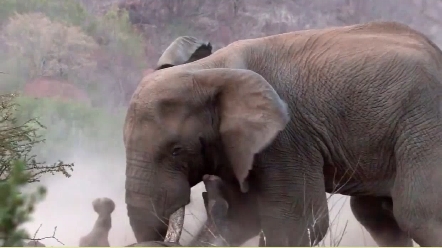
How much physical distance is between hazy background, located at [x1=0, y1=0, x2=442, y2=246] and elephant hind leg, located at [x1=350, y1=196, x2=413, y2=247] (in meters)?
2.28

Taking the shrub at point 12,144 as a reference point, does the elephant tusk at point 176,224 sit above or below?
below

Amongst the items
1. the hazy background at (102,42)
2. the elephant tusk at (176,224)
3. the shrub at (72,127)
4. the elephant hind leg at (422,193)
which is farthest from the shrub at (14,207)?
the shrub at (72,127)

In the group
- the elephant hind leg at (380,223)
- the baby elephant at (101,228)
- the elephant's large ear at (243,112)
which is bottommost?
the baby elephant at (101,228)

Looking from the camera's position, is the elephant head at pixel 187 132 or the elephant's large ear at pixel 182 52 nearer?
the elephant head at pixel 187 132

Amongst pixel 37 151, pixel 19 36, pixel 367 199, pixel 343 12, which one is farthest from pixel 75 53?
pixel 367 199

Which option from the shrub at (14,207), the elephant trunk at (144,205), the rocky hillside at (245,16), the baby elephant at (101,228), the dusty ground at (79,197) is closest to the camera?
the shrub at (14,207)

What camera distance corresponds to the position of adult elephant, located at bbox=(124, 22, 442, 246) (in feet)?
9.08

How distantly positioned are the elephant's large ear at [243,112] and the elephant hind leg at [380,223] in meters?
0.94

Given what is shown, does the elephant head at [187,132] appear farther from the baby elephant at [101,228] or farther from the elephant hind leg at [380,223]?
the baby elephant at [101,228]

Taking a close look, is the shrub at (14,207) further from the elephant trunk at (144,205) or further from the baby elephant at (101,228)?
the baby elephant at (101,228)

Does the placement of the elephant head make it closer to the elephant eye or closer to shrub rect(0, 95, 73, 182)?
the elephant eye

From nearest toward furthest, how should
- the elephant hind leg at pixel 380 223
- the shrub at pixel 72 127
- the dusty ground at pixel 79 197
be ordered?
1. the elephant hind leg at pixel 380 223
2. the dusty ground at pixel 79 197
3. the shrub at pixel 72 127

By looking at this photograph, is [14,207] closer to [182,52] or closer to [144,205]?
[144,205]

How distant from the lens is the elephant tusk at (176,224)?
2869 mm
